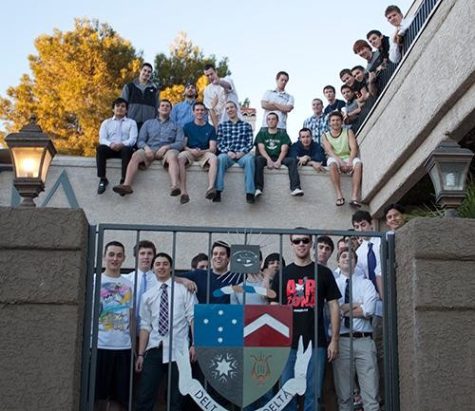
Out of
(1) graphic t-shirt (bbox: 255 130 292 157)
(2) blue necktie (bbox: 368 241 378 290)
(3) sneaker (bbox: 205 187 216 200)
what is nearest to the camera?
(2) blue necktie (bbox: 368 241 378 290)

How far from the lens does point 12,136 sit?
5234mm

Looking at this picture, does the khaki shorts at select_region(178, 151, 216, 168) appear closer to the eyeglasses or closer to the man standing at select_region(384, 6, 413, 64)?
the man standing at select_region(384, 6, 413, 64)

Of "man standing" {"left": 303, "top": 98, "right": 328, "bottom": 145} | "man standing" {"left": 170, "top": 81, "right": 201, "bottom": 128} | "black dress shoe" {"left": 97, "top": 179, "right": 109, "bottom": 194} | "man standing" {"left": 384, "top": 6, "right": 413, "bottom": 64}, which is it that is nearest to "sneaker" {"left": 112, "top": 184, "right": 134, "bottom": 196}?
"black dress shoe" {"left": 97, "top": 179, "right": 109, "bottom": 194}

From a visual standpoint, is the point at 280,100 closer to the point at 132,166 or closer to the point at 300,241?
the point at 132,166

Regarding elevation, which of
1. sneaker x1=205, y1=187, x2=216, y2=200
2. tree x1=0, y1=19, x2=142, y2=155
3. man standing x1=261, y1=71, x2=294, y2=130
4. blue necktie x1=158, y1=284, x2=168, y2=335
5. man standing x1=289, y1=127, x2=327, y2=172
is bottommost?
blue necktie x1=158, y1=284, x2=168, y2=335

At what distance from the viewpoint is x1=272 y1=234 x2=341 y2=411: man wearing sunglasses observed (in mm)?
5562

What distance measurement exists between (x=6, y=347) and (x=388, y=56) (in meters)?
8.69

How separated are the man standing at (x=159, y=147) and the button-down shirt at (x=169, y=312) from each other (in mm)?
5490

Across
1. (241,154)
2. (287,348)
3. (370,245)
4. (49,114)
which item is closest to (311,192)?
(241,154)

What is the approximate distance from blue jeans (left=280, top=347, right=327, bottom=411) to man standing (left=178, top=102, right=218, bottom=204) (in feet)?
18.9

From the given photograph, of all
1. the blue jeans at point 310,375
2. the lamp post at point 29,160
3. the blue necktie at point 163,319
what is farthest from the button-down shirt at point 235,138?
the lamp post at point 29,160

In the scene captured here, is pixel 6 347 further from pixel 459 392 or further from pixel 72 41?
pixel 72 41

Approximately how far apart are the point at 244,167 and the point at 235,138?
471 millimetres

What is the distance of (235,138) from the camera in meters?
11.9
